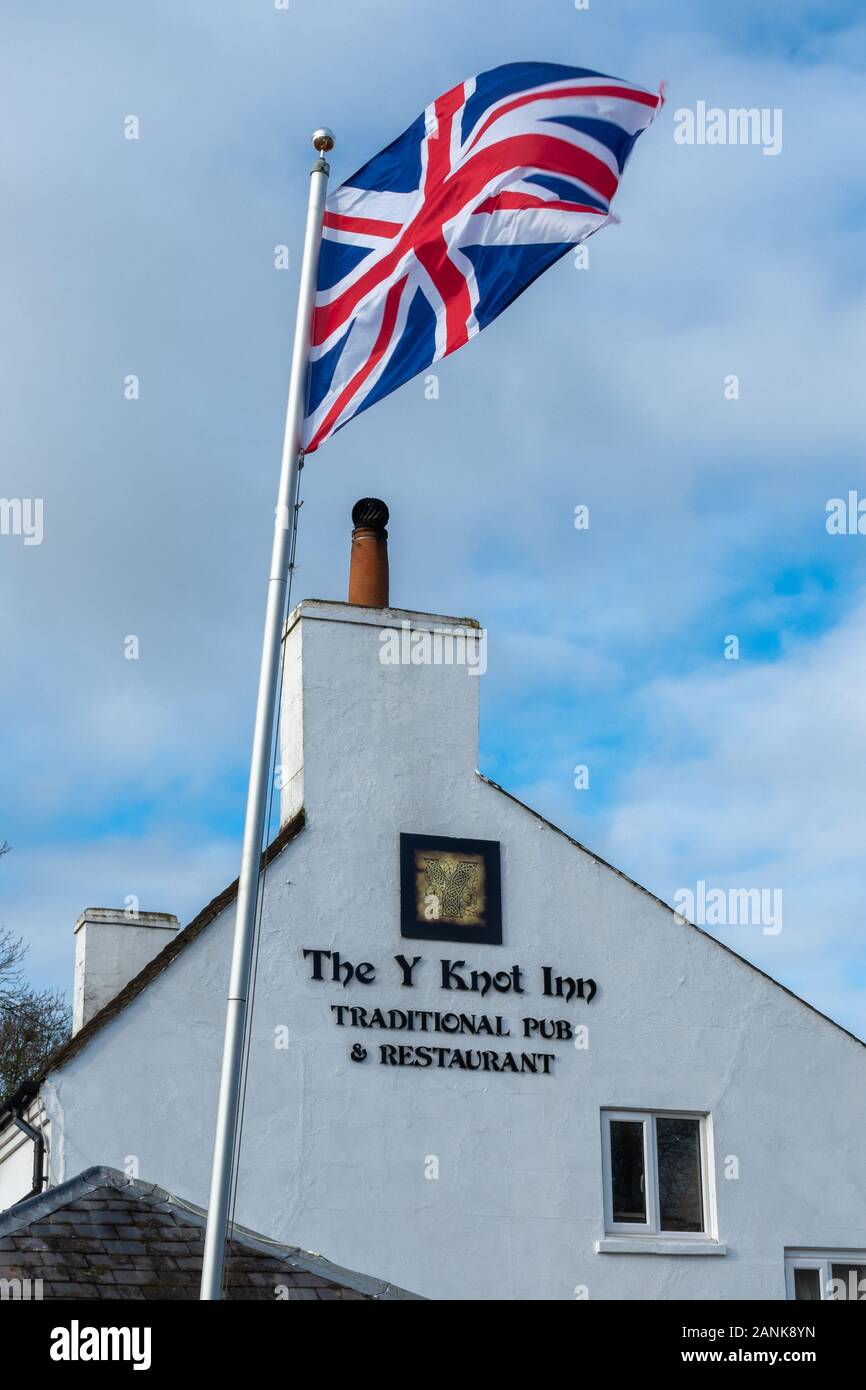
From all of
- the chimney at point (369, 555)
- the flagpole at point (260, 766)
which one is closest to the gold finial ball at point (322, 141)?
the flagpole at point (260, 766)

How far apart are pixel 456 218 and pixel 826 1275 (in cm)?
1149

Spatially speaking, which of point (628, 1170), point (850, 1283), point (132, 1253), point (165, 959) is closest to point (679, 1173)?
point (628, 1170)

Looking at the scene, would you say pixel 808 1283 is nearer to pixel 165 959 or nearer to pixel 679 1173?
pixel 679 1173

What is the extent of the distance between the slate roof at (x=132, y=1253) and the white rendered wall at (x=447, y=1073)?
14.1 feet

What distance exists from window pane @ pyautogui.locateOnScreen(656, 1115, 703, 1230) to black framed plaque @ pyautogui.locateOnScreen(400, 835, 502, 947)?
2593 millimetres

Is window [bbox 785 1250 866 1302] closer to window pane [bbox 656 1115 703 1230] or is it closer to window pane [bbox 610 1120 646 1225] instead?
window pane [bbox 656 1115 703 1230]

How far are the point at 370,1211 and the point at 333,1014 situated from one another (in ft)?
6.00

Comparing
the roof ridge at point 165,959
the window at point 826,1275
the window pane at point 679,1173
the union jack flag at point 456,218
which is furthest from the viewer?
the window at point 826,1275

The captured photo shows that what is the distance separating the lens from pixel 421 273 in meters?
11.6

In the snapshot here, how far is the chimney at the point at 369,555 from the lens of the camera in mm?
18781

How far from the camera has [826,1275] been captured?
17.8m

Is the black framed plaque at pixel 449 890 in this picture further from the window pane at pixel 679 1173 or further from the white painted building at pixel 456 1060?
the window pane at pixel 679 1173

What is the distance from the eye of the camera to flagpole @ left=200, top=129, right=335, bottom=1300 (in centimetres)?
954
